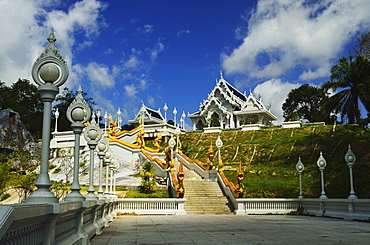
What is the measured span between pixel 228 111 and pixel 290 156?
28947mm

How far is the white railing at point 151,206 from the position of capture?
20.6m

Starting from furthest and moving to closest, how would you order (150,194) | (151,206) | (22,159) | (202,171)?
(22,159), (202,171), (150,194), (151,206)

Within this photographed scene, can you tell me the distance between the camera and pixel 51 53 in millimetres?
5336

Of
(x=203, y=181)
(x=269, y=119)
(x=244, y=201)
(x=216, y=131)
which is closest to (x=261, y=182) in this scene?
(x=203, y=181)

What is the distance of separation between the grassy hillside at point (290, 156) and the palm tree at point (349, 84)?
2027 mm

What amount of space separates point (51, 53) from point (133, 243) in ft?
16.5

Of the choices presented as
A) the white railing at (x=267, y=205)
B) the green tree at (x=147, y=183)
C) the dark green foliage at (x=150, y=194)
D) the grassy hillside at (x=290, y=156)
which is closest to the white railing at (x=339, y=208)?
the white railing at (x=267, y=205)

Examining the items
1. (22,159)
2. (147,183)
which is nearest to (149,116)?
(22,159)

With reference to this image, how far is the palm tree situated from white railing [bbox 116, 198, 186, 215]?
22.6 metres

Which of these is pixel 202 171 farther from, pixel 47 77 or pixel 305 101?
pixel 305 101

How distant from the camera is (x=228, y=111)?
2421 inches

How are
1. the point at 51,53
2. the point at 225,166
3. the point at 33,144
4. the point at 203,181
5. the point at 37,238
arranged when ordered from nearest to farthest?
the point at 37,238, the point at 51,53, the point at 203,181, the point at 225,166, the point at 33,144

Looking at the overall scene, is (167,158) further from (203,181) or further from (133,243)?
(133,243)

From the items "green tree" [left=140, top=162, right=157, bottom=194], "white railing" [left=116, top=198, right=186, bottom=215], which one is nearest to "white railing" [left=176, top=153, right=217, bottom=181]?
"green tree" [left=140, top=162, right=157, bottom=194]
